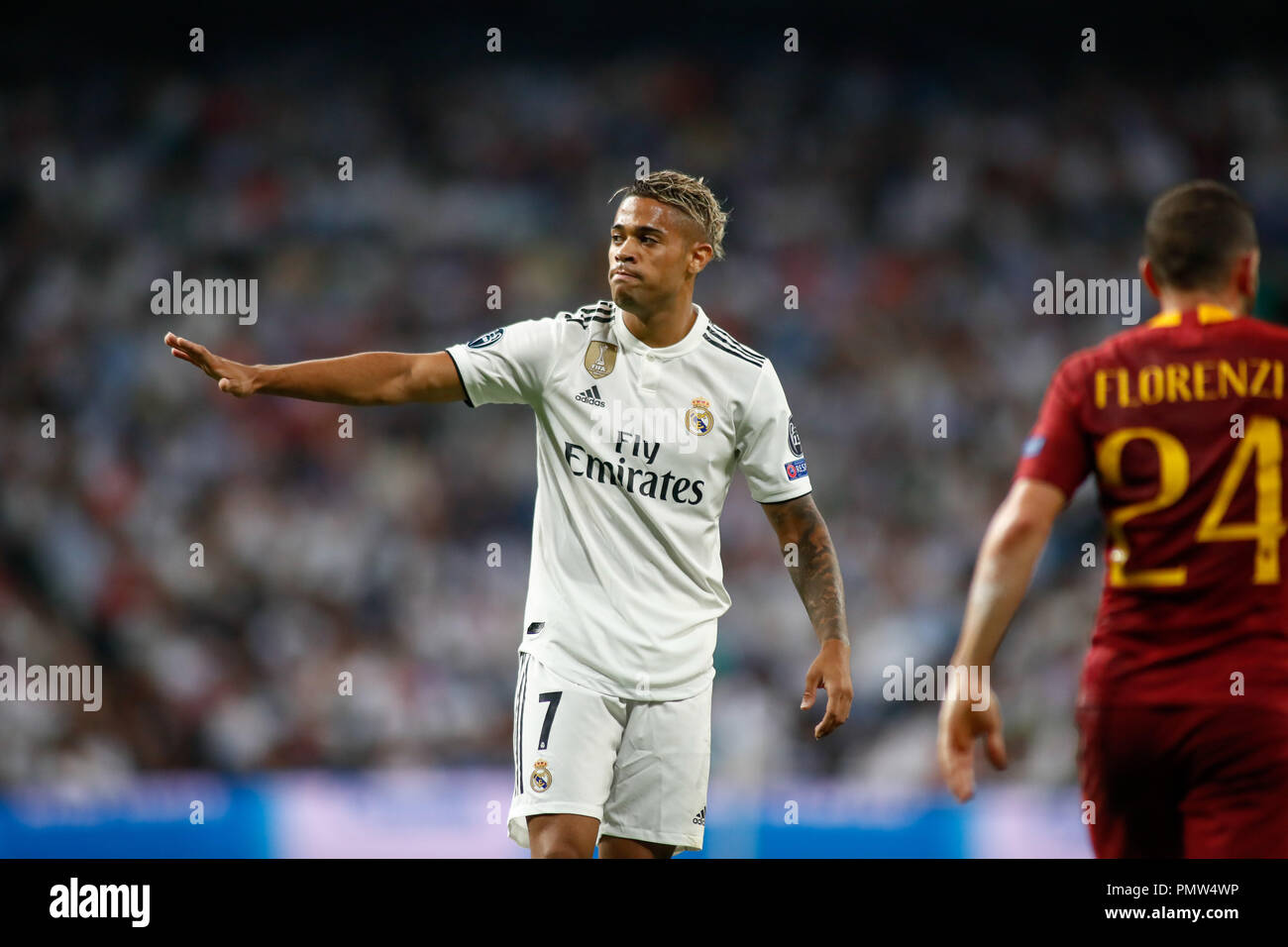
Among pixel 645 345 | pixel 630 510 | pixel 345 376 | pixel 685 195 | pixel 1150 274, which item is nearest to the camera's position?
pixel 1150 274

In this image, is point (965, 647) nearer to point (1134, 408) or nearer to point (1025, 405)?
point (1134, 408)

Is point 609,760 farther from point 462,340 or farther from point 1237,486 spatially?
point 462,340

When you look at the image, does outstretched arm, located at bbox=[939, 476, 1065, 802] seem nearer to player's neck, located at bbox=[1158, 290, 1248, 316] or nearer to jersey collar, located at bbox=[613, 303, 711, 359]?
player's neck, located at bbox=[1158, 290, 1248, 316]

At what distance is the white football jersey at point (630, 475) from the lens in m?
4.48

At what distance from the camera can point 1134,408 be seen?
3.37 meters

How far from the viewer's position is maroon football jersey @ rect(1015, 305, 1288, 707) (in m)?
3.31

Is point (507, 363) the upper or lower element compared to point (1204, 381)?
upper

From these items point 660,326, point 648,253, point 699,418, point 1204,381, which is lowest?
point 1204,381

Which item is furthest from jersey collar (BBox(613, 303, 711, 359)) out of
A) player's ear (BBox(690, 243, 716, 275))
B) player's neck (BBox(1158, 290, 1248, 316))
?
player's neck (BBox(1158, 290, 1248, 316))

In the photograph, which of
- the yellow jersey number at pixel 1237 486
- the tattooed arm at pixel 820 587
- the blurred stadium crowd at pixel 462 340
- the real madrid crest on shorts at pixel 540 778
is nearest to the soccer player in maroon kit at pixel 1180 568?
the yellow jersey number at pixel 1237 486

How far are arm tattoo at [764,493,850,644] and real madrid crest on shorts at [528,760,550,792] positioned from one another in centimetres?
105

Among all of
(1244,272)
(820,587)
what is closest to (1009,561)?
(1244,272)

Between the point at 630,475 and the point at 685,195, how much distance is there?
1071 millimetres

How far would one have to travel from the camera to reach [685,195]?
194 inches
